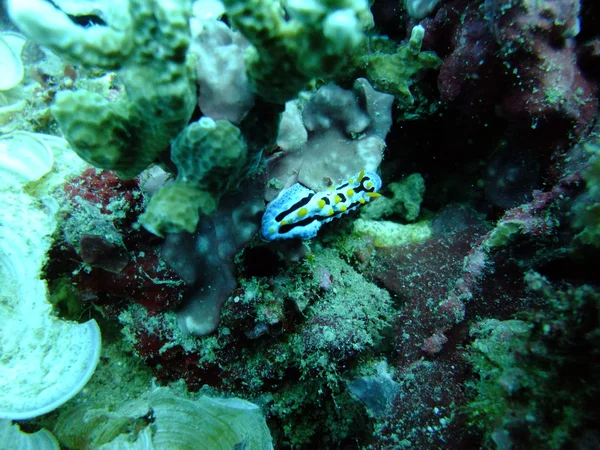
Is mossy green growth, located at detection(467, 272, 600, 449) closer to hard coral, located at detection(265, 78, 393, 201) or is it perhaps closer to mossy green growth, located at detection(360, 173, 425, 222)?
hard coral, located at detection(265, 78, 393, 201)

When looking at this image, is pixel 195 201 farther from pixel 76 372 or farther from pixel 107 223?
pixel 76 372

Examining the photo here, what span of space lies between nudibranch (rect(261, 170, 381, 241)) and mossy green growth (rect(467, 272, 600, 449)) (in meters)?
1.38

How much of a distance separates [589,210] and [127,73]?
291 centimetres

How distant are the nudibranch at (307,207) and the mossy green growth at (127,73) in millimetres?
962

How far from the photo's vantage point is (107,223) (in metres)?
2.42

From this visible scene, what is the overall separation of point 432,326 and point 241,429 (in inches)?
78.6

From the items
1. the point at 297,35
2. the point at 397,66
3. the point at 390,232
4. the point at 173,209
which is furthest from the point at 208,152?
the point at 390,232

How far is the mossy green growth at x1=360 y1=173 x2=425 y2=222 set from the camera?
12.9ft

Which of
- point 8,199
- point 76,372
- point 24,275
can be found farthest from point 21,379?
point 8,199

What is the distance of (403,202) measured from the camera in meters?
3.96

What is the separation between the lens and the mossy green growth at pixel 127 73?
1525 millimetres

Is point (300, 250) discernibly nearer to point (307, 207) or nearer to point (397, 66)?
point (307, 207)

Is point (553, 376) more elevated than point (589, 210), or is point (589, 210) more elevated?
point (589, 210)

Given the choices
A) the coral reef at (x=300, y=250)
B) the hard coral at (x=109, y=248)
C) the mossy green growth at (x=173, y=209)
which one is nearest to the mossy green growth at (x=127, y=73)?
the coral reef at (x=300, y=250)
